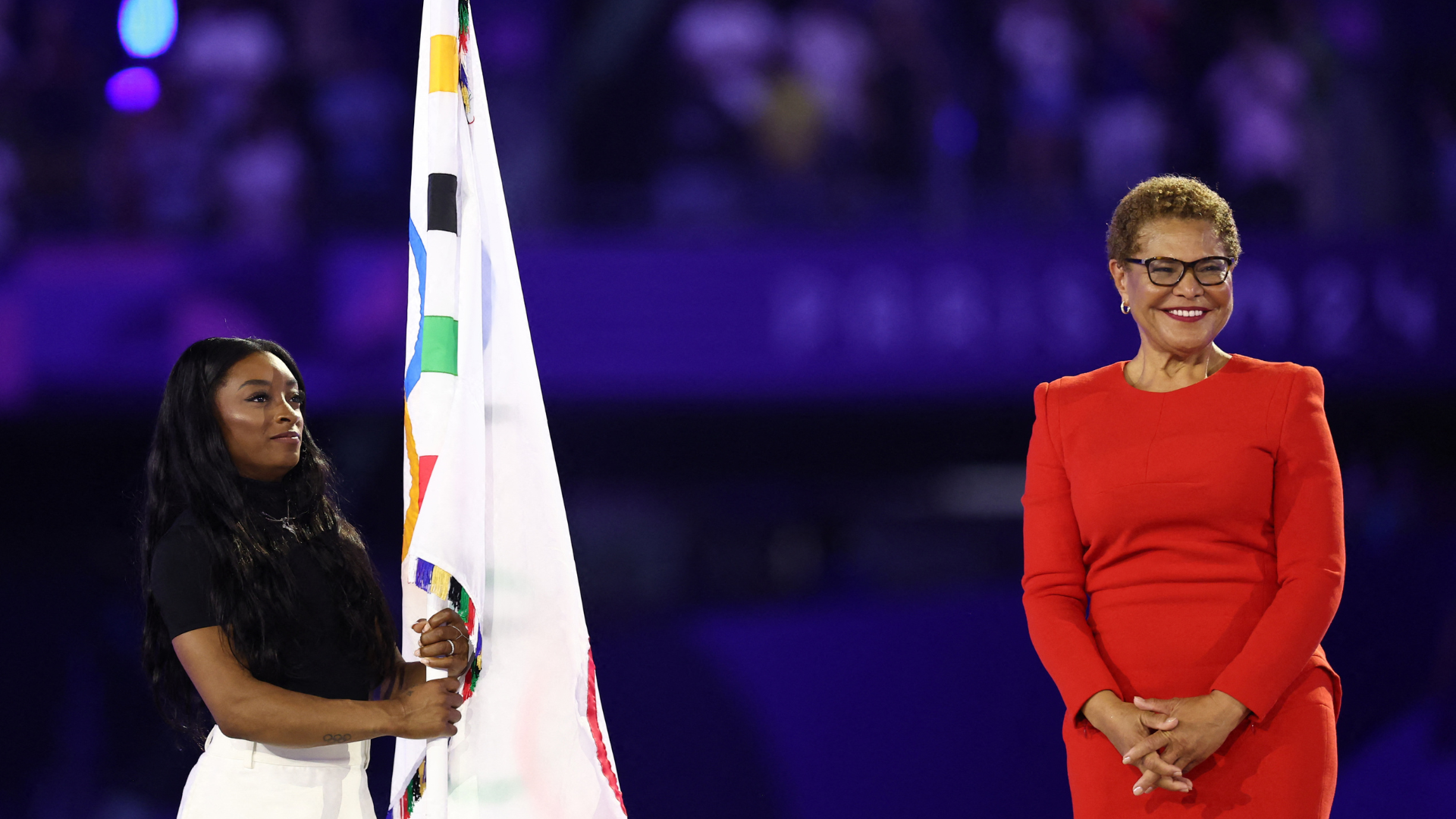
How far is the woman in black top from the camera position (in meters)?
1.70

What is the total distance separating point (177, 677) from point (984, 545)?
11.8 ft

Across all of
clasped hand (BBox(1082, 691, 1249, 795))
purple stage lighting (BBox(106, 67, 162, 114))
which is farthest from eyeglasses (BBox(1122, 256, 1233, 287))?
purple stage lighting (BBox(106, 67, 162, 114))

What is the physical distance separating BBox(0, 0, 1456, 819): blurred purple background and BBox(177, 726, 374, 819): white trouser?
2.50 meters

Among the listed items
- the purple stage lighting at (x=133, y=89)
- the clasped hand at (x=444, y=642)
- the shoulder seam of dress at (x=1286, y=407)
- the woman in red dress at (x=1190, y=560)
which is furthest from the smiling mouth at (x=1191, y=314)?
the purple stage lighting at (x=133, y=89)

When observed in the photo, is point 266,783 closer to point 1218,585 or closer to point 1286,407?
point 1218,585

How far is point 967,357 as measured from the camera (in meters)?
5.20

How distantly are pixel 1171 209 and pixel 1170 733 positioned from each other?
0.63 metres

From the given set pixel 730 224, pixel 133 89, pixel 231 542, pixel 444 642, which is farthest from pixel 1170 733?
pixel 133 89

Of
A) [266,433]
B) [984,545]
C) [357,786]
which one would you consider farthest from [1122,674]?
[984,545]

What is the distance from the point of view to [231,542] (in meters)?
1.78

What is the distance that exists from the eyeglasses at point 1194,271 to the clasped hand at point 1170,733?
19.3 inches

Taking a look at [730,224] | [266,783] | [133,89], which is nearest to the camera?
[266,783]

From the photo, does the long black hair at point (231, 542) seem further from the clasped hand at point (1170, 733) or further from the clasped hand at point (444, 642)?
the clasped hand at point (1170, 733)

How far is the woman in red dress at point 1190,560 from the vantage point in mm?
1642
